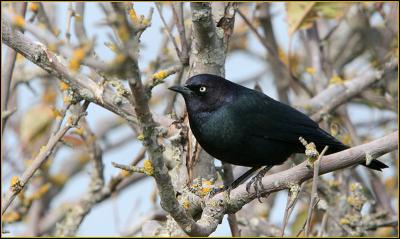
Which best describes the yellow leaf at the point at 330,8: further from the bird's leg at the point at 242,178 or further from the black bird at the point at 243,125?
the bird's leg at the point at 242,178

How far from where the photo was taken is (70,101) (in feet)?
12.6

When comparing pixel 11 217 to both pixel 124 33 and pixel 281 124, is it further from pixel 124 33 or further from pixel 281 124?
pixel 124 33

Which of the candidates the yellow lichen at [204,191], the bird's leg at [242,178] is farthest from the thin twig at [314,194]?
the bird's leg at [242,178]

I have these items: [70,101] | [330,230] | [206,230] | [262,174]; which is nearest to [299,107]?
[330,230]

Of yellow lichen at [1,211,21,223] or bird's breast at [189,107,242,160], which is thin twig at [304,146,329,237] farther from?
yellow lichen at [1,211,21,223]

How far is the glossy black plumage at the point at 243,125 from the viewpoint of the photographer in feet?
13.7

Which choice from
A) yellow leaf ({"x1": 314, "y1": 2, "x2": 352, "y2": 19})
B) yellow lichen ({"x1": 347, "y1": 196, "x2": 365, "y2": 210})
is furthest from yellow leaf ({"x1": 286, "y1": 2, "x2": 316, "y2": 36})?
yellow lichen ({"x1": 347, "y1": 196, "x2": 365, "y2": 210})

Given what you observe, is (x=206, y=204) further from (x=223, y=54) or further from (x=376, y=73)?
(x=376, y=73)

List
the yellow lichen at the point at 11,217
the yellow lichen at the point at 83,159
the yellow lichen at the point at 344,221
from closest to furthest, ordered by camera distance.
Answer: the yellow lichen at the point at 344,221
the yellow lichen at the point at 11,217
the yellow lichen at the point at 83,159

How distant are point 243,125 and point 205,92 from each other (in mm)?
306

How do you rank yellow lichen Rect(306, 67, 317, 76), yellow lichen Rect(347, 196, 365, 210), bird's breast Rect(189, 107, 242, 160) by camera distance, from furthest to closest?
yellow lichen Rect(306, 67, 317, 76), yellow lichen Rect(347, 196, 365, 210), bird's breast Rect(189, 107, 242, 160)

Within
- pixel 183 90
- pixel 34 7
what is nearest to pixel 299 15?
pixel 183 90

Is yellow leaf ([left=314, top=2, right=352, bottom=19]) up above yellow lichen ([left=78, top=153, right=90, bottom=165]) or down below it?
above

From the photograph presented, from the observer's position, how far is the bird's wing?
4430 millimetres
